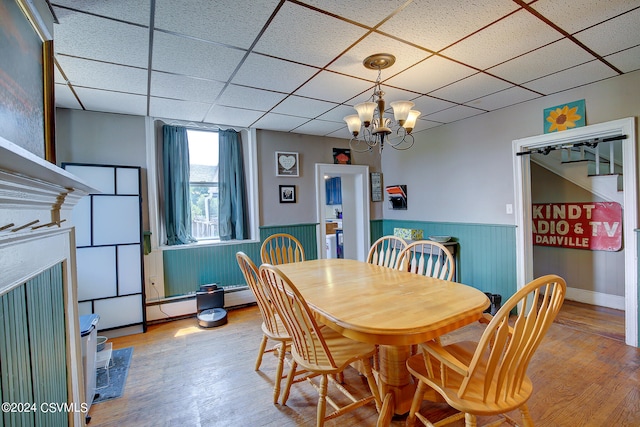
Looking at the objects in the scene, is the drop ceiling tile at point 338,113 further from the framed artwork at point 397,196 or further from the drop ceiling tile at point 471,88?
the framed artwork at point 397,196

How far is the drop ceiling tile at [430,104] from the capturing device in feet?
10.0

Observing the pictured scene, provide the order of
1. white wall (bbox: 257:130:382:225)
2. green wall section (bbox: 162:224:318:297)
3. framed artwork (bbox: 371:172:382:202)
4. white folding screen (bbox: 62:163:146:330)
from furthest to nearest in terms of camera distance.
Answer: framed artwork (bbox: 371:172:382:202) → white wall (bbox: 257:130:382:225) → green wall section (bbox: 162:224:318:297) → white folding screen (bbox: 62:163:146:330)

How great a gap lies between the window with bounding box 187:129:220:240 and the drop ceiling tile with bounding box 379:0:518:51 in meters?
2.90

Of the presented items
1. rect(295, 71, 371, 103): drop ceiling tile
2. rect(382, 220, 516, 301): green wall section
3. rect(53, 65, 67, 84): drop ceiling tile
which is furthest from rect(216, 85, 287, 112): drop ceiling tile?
rect(382, 220, 516, 301): green wall section

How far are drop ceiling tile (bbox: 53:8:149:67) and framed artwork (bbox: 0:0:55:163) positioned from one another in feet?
1.22

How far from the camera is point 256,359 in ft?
8.30

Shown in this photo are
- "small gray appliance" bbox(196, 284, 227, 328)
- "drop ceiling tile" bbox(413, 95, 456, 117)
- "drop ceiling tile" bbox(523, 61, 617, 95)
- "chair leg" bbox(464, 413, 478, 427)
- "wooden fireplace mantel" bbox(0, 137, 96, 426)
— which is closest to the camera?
"wooden fireplace mantel" bbox(0, 137, 96, 426)

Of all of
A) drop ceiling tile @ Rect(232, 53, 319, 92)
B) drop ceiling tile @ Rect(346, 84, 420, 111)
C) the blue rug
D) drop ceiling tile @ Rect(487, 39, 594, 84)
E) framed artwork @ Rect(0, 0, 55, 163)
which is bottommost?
the blue rug

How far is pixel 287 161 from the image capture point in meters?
4.30

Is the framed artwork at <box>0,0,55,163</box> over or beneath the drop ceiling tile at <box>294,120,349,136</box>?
beneath

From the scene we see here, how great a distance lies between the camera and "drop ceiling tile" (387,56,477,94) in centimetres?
227

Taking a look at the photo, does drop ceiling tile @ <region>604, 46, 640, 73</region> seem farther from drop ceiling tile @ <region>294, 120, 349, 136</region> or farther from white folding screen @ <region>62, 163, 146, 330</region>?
white folding screen @ <region>62, 163, 146, 330</region>

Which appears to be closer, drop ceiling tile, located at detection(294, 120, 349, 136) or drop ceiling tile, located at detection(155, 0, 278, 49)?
drop ceiling tile, located at detection(155, 0, 278, 49)

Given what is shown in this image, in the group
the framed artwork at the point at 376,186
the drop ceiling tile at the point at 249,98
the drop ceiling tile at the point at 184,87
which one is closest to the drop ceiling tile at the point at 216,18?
the drop ceiling tile at the point at 184,87
